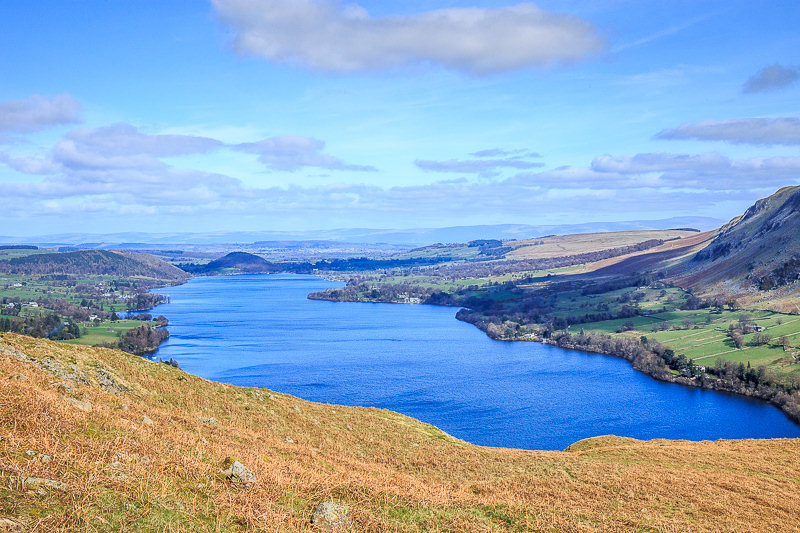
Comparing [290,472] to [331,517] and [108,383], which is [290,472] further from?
[108,383]

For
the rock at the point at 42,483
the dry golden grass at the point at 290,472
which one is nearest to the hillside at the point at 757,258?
the dry golden grass at the point at 290,472

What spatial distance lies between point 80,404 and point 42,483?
5.74m

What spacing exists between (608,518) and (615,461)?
981 cm

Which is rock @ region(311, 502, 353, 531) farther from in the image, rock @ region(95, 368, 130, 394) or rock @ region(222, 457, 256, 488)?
rock @ region(95, 368, 130, 394)

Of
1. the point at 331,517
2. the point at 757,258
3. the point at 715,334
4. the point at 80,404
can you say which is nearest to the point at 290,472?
the point at 331,517

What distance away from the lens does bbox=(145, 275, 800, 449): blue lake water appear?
62.7 metres

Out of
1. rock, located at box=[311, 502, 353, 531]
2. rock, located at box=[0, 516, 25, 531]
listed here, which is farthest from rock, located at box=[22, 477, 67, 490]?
rock, located at box=[311, 502, 353, 531]

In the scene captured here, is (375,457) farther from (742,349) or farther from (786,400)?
(742,349)

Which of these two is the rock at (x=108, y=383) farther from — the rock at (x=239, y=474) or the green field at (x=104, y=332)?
the green field at (x=104, y=332)

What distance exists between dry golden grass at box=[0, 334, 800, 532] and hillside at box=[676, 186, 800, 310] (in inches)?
4790

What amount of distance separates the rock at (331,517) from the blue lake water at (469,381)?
1848 inches

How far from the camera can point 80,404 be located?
14336 mm

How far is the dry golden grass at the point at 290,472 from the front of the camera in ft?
31.4

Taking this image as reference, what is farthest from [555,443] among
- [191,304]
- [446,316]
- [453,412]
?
[191,304]
